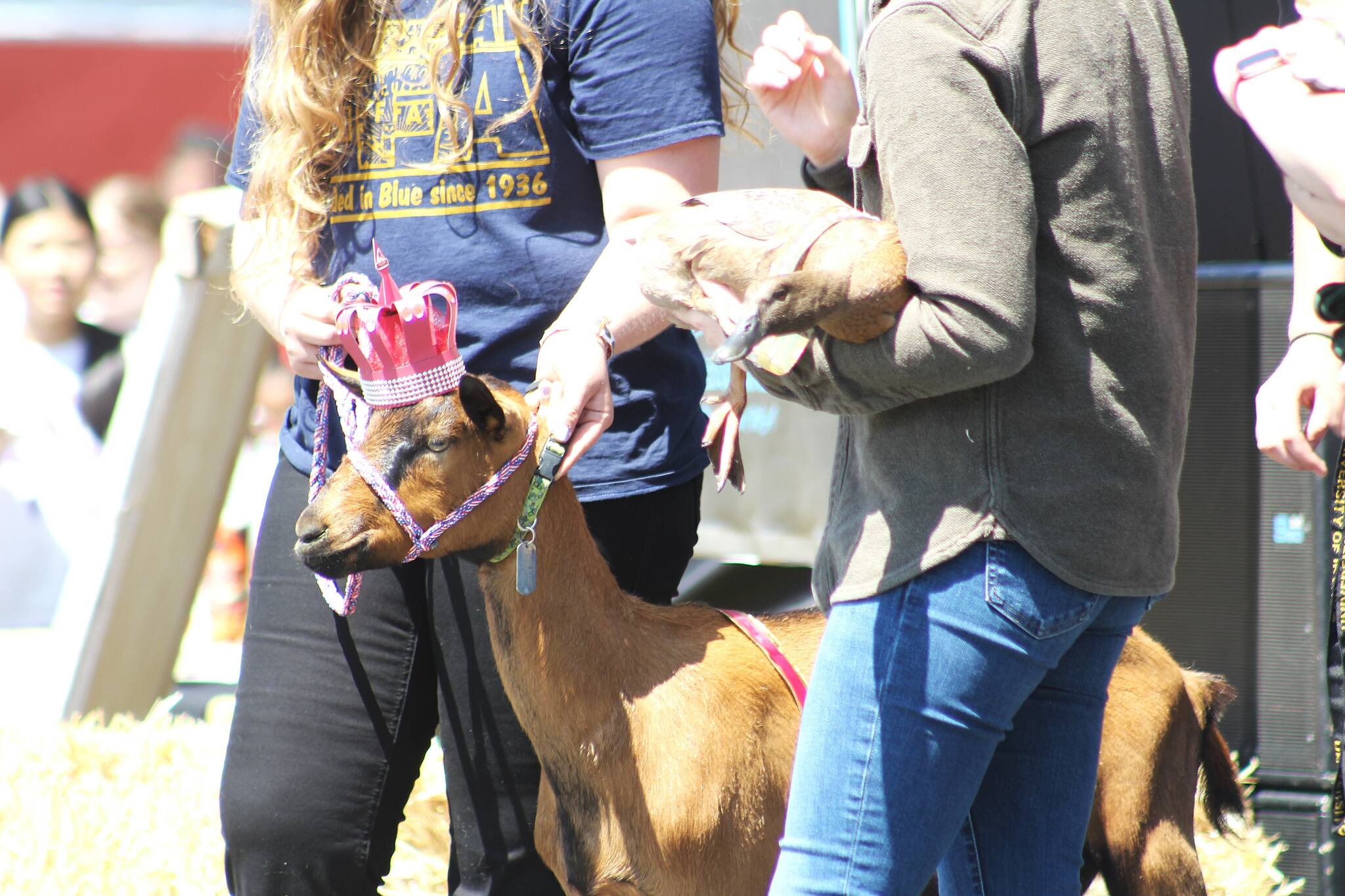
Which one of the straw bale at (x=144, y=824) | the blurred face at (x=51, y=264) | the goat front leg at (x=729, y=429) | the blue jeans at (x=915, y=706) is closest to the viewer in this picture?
the blue jeans at (x=915, y=706)

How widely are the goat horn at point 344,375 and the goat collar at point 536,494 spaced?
0.33m

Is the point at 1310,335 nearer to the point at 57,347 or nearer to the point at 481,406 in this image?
the point at 481,406

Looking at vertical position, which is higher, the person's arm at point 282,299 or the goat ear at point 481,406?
the person's arm at point 282,299

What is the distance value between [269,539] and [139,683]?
3375 mm

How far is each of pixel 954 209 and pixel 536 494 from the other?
0.94 meters

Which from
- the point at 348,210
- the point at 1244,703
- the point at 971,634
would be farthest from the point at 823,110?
the point at 1244,703

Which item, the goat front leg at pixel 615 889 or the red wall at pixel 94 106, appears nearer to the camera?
the goat front leg at pixel 615 889

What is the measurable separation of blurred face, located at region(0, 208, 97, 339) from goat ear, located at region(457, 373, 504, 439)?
8.59 meters

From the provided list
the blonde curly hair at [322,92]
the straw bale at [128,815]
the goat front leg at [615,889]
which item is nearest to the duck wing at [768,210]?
the blonde curly hair at [322,92]

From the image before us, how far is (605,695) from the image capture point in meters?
2.33

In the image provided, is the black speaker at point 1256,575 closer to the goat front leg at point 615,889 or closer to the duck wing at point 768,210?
the goat front leg at point 615,889

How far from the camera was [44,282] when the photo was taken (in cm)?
972

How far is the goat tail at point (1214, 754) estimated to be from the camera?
2770mm

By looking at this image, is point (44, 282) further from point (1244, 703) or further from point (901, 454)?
point (901, 454)
